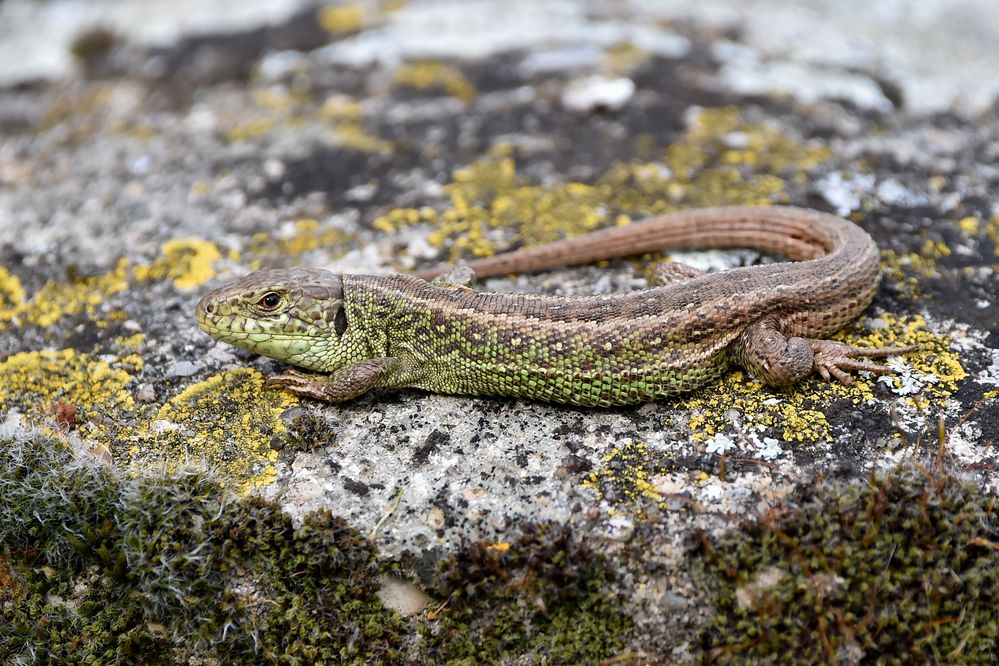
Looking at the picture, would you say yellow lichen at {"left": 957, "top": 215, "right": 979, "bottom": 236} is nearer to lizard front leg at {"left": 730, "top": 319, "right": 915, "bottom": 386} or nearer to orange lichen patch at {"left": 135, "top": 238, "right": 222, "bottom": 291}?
lizard front leg at {"left": 730, "top": 319, "right": 915, "bottom": 386}

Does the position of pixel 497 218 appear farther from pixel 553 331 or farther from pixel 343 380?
pixel 343 380

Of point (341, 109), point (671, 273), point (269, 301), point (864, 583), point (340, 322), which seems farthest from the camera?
point (341, 109)

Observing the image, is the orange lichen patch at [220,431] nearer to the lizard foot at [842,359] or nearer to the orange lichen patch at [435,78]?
the lizard foot at [842,359]

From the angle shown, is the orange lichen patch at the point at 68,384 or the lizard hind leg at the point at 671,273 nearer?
the orange lichen patch at the point at 68,384

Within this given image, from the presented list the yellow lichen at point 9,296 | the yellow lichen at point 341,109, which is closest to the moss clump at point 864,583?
the yellow lichen at point 9,296

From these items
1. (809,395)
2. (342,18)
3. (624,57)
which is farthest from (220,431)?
(342,18)

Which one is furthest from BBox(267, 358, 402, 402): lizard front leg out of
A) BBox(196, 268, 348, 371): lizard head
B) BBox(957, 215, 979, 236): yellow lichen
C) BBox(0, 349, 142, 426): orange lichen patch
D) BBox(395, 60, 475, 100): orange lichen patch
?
BBox(957, 215, 979, 236): yellow lichen
